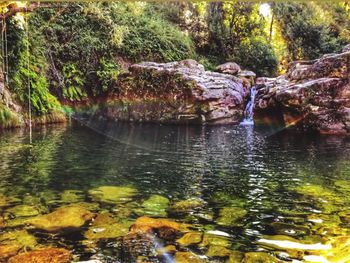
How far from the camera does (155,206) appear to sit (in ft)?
16.6

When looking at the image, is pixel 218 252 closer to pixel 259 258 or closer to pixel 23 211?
pixel 259 258

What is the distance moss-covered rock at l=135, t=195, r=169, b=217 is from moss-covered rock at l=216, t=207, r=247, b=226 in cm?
75

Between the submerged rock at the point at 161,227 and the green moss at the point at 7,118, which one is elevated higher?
the green moss at the point at 7,118

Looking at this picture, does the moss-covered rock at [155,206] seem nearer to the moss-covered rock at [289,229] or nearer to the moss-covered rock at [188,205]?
the moss-covered rock at [188,205]

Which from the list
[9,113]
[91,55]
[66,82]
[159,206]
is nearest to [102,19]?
[91,55]

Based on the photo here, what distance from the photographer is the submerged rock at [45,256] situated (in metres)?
3.34

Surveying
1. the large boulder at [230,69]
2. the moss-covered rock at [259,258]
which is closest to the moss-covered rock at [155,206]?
the moss-covered rock at [259,258]

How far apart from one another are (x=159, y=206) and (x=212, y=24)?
78.3 feet

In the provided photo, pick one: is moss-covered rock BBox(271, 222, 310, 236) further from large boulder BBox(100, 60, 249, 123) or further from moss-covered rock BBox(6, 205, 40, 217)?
large boulder BBox(100, 60, 249, 123)

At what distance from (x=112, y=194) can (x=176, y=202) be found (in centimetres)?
108

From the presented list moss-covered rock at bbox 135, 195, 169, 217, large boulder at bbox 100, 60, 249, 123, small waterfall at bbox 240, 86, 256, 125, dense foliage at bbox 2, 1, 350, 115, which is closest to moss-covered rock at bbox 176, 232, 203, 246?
moss-covered rock at bbox 135, 195, 169, 217

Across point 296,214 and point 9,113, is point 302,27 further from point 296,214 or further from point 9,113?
point 296,214

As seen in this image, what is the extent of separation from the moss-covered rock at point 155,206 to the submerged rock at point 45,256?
139 centimetres

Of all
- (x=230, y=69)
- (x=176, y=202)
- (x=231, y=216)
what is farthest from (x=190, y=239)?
(x=230, y=69)
